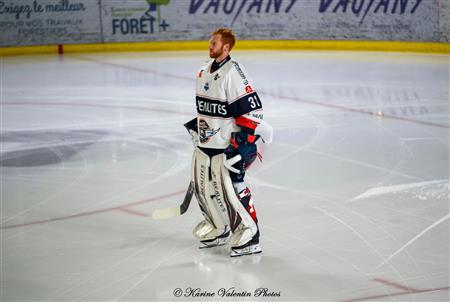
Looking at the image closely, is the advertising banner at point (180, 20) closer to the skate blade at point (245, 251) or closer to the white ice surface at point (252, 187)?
the white ice surface at point (252, 187)

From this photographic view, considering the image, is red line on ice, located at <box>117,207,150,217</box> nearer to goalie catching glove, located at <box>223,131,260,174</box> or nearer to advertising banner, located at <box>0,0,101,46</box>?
goalie catching glove, located at <box>223,131,260,174</box>

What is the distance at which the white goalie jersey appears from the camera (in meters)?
4.67

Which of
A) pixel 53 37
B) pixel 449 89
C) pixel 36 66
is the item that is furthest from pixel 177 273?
pixel 53 37

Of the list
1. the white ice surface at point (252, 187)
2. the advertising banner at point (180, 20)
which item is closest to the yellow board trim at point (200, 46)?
the advertising banner at point (180, 20)

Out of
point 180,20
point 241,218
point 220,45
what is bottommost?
point 180,20

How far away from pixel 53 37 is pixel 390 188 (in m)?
12.3

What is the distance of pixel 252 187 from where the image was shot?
6.59 metres

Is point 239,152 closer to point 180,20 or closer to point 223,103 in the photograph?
point 223,103

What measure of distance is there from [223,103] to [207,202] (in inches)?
24.9

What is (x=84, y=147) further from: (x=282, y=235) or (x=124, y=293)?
(x=124, y=293)

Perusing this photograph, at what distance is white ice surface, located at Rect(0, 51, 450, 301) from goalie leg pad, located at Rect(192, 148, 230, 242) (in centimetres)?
12

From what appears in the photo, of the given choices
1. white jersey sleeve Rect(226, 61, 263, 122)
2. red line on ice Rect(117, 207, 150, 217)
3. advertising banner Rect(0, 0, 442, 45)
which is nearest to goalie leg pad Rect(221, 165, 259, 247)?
white jersey sleeve Rect(226, 61, 263, 122)

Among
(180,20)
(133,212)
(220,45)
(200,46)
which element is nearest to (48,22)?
(180,20)

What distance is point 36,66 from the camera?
15.2m
